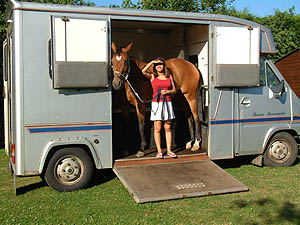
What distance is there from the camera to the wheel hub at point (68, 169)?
5992 millimetres

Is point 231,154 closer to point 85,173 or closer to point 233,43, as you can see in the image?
point 233,43

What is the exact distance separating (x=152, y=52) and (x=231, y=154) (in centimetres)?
403

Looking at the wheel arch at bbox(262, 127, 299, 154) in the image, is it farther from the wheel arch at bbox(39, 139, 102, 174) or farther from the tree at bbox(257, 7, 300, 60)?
the tree at bbox(257, 7, 300, 60)

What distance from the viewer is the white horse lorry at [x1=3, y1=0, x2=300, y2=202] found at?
5.65 m

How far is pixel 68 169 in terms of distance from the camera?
6023 mm

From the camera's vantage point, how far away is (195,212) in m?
5.18

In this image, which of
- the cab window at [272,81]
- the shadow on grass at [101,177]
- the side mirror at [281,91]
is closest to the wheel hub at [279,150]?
the side mirror at [281,91]

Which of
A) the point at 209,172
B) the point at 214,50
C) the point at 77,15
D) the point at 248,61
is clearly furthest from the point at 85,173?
the point at 248,61

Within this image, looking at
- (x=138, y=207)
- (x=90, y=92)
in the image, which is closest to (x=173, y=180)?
(x=138, y=207)

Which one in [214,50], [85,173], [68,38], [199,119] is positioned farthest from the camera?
[199,119]

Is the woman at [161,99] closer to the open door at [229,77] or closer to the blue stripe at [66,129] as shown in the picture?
the open door at [229,77]

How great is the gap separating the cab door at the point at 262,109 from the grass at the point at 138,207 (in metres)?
0.89

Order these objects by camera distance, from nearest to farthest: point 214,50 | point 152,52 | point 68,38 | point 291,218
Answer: point 291,218
point 68,38
point 214,50
point 152,52

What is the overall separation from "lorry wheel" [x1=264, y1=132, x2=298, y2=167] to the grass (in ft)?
3.21
